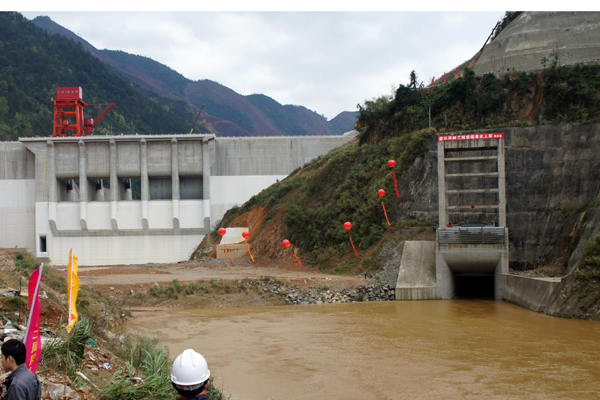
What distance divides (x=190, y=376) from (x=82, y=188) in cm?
4993

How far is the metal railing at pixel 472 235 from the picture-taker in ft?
80.9

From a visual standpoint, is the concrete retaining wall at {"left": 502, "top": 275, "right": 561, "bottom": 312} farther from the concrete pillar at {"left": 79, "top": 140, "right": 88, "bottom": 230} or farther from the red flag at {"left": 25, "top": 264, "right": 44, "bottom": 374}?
the concrete pillar at {"left": 79, "top": 140, "right": 88, "bottom": 230}

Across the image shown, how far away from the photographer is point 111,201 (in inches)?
1945

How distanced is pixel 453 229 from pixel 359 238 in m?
7.88

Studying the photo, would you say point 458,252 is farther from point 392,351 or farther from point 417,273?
point 392,351

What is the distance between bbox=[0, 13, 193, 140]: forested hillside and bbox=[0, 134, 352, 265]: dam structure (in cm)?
2947

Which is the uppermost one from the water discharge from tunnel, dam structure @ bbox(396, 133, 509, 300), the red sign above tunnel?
the red sign above tunnel

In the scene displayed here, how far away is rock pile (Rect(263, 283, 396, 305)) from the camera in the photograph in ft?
82.9

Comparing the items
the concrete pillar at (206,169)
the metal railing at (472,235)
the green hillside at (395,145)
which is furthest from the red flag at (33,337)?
the concrete pillar at (206,169)

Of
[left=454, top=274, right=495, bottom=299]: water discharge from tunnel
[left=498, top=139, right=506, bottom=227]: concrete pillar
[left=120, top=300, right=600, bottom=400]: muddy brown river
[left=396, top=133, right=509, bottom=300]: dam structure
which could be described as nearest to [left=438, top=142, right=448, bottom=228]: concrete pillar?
[left=396, top=133, right=509, bottom=300]: dam structure

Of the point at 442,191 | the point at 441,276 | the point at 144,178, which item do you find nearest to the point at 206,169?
the point at 144,178

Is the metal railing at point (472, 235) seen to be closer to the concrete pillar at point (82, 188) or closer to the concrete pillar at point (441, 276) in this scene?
the concrete pillar at point (441, 276)

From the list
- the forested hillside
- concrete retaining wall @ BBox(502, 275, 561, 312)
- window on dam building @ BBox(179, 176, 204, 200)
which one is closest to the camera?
concrete retaining wall @ BBox(502, 275, 561, 312)

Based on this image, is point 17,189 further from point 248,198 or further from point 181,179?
point 248,198
